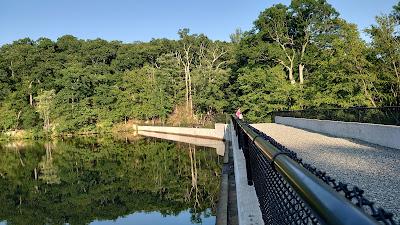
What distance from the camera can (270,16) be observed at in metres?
38.5

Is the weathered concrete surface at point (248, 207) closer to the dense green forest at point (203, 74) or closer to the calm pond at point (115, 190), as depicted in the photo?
the calm pond at point (115, 190)

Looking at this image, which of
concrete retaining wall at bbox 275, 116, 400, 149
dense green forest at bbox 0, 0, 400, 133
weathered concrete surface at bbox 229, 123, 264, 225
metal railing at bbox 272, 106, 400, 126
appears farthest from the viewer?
→ dense green forest at bbox 0, 0, 400, 133

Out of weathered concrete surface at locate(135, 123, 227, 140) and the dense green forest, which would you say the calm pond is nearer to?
weathered concrete surface at locate(135, 123, 227, 140)

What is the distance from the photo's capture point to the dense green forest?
23.2m

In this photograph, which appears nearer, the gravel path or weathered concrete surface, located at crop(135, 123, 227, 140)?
the gravel path

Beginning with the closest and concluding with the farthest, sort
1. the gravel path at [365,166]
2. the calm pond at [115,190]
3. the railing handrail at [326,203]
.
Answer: the railing handrail at [326,203], the gravel path at [365,166], the calm pond at [115,190]

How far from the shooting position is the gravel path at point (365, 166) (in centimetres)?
530

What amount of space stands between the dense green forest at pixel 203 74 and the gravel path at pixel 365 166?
1235 cm

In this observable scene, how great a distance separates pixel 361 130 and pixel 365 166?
5.46m

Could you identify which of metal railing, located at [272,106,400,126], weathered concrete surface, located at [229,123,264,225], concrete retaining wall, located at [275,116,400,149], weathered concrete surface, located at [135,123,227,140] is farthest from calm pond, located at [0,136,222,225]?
weathered concrete surface, located at [229,123,264,225]

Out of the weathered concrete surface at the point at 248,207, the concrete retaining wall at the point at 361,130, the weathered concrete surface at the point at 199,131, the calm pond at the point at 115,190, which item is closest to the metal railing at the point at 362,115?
the concrete retaining wall at the point at 361,130

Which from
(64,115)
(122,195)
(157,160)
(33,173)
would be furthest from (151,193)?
(64,115)

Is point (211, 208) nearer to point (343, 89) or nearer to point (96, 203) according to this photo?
point (96, 203)

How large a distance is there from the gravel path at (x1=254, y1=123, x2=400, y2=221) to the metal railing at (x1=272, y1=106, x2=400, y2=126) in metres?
0.93
